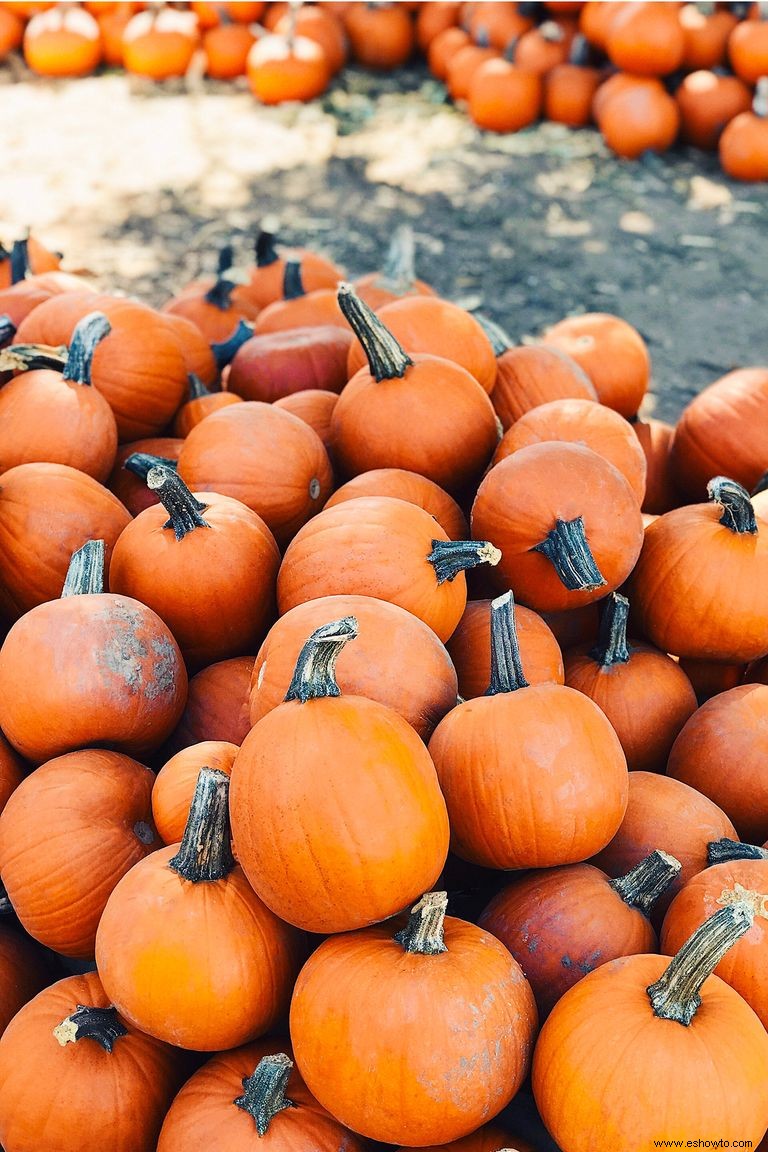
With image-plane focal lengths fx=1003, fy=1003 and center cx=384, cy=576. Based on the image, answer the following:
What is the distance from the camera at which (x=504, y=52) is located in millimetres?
9211

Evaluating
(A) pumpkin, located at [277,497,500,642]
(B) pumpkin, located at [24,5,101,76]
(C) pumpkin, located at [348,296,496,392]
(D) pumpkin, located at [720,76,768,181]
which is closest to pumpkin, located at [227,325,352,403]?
(C) pumpkin, located at [348,296,496,392]

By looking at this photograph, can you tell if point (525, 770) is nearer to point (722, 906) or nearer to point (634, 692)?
point (722, 906)

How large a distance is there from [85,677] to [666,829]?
1201 millimetres

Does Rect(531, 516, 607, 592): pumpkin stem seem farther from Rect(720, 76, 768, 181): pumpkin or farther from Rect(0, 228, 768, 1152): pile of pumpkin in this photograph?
Rect(720, 76, 768, 181): pumpkin

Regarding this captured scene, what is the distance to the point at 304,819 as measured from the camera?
1.56m

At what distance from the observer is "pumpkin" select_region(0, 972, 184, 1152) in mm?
1744

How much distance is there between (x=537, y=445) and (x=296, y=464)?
614mm

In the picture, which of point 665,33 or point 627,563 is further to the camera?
point 665,33

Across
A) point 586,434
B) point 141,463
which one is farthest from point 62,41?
point 586,434

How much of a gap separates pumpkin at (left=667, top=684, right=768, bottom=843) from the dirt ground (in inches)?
156

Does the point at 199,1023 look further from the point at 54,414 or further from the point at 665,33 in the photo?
the point at 665,33

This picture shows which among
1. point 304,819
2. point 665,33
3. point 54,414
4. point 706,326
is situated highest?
point 665,33

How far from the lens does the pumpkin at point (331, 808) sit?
1.56 meters

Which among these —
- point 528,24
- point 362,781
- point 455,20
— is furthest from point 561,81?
point 362,781
